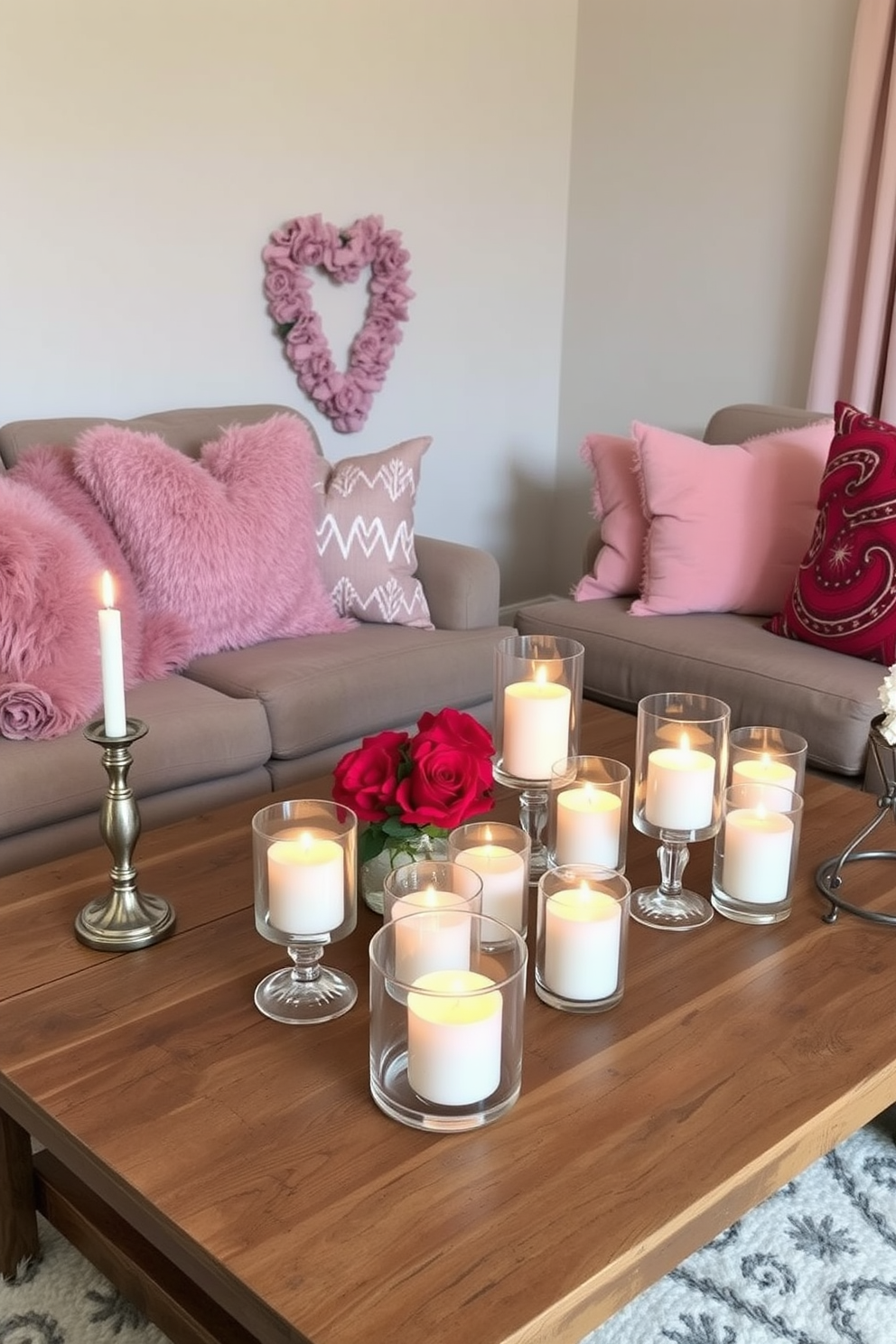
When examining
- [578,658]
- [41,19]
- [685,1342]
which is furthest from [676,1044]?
[41,19]

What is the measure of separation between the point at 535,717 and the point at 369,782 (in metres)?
0.27

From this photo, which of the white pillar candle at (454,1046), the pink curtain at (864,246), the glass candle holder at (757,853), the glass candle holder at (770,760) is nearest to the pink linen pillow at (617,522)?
the pink curtain at (864,246)

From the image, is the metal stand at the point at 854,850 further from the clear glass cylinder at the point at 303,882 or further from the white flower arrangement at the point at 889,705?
the clear glass cylinder at the point at 303,882

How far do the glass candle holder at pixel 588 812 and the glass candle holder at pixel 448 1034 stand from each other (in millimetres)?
328

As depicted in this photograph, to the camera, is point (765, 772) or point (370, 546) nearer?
point (765, 772)

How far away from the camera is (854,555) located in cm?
253

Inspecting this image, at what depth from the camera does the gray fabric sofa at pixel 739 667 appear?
7.75 feet

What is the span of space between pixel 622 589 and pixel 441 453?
38.5 inches

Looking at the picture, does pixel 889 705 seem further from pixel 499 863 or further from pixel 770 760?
pixel 499 863

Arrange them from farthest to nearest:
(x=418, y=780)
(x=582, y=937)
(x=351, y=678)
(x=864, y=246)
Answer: (x=864, y=246)
(x=351, y=678)
(x=418, y=780)
(x=582, y=937)

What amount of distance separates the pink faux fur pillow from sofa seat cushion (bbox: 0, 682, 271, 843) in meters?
0.05

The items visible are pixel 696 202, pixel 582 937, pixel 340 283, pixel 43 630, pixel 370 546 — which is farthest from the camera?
pixel 696 202

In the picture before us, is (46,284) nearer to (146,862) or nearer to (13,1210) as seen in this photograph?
(146,862)

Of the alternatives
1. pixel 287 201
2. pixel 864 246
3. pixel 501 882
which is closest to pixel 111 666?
pixel 501 882
